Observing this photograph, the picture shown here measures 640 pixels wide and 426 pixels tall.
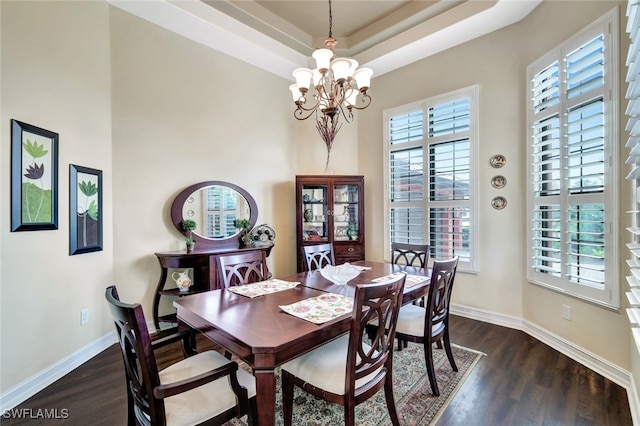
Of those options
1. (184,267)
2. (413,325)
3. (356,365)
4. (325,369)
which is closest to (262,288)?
(325,369)

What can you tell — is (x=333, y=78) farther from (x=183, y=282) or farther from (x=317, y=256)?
(x=183, y=282)

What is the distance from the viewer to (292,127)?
181 inches

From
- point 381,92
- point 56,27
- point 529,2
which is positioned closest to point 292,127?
point 381,92

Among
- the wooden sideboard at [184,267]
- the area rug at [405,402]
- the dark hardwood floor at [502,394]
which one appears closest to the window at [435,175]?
the dark hardwood floor at [502,394]

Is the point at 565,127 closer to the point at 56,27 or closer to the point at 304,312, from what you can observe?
the point at 304,312

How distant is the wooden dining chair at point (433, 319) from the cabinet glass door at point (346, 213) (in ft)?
6.80

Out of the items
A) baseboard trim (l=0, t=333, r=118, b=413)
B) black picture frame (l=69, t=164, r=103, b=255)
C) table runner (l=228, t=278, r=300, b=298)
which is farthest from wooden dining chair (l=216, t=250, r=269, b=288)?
baseboard trim (l=0, t=333, r=118, b=413)

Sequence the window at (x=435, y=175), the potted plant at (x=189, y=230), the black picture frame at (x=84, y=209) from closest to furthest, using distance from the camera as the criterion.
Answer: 1. the black picture frame at (x=84, y=209)
2. the potted plant at (x=189, y=230)
3. the window at (x=435, y=175)

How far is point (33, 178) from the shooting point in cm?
219

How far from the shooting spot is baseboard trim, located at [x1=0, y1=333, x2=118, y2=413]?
77.9 inches

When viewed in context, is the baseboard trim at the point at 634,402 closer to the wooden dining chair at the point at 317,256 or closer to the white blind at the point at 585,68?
the white blind at the point at 585,68

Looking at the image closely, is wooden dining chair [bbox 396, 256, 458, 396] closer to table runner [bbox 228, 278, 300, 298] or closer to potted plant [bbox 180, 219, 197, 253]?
table runner [bbox 228, 278, 300, 298]

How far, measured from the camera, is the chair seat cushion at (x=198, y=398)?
50.1 inches

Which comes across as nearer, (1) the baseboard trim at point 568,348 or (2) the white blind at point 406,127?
(1) the baseboard trim at point 568,348
